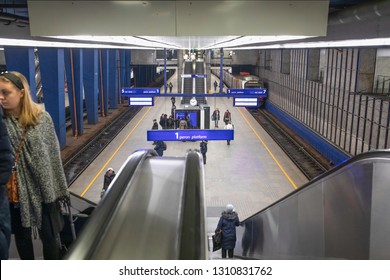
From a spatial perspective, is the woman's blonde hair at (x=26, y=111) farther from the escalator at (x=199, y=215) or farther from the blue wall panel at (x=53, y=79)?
the blue wall panel at (x=53, y=79)

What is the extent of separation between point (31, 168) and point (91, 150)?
48.1 ft

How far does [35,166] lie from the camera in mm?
2230

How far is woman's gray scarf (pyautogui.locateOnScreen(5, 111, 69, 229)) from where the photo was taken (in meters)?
2.20

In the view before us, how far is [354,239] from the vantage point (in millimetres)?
3525

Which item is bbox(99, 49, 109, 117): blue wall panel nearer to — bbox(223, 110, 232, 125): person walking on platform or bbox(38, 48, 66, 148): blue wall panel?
bbox(223, 110, 232, 125): person walking on platform

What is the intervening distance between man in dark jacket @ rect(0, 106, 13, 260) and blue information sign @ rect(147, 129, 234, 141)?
30.0 feet

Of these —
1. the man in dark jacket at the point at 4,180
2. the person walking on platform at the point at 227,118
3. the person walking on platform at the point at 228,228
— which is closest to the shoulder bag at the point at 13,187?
the man in dark jacket at the point at 4,180

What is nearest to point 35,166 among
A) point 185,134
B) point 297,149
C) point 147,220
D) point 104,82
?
point 147,220

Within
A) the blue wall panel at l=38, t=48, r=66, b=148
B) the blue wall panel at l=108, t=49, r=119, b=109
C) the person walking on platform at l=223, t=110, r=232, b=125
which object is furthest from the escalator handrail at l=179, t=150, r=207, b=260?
the blue wall panel at l=108, t=49, r=119, b=109

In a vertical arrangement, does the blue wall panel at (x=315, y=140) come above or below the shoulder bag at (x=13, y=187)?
below

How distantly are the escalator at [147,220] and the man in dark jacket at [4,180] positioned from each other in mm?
396

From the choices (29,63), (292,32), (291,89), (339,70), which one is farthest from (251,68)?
(292,32)

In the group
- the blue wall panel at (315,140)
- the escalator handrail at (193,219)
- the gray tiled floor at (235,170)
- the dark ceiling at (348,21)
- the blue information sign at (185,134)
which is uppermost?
the dark ceiling at (348,21)

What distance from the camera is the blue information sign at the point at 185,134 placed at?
36.4ft
